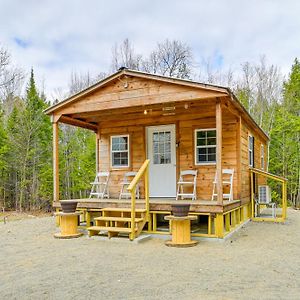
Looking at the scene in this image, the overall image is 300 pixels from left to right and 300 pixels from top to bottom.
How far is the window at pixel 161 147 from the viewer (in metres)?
8.52

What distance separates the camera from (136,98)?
22.4 ft

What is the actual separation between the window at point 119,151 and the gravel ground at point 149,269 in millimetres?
2944

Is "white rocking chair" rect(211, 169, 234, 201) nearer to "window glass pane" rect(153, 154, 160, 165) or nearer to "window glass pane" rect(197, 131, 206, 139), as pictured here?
"window glass pane" rect(197, 131, 206, 139)

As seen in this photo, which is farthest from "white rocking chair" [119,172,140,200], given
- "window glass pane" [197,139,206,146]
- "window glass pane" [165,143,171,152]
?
"window glass pane" [197,139,206,146]

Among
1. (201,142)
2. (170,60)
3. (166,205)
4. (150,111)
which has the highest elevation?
(170,60)

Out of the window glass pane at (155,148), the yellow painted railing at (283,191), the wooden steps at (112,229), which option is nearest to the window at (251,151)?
the yellow painted railing at (283,191)

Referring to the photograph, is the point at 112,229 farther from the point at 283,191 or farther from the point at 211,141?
the point at 283,191

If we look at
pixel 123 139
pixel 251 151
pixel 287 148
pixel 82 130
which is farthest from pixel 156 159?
pixel 287 148

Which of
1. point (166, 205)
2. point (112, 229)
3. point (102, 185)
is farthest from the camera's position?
point (102, 185)

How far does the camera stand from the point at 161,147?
8.60 metres

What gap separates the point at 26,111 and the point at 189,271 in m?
11.2

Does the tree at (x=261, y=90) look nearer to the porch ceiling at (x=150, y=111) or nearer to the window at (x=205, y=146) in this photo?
the window at (x=205, y=146)

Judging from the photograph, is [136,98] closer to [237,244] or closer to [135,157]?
[135,157]

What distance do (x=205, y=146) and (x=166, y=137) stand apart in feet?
3.40
